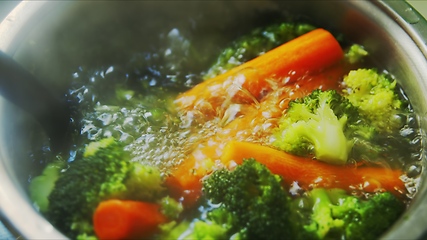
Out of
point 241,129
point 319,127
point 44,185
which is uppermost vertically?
point 319,127

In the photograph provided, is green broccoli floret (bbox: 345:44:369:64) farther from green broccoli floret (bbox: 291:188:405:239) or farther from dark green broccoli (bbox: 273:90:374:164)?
green broccoli floret (bbox: 291:188:405:239)

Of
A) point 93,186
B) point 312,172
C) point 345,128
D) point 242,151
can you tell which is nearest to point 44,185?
point 93,186

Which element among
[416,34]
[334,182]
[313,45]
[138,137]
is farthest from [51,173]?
[416,34]

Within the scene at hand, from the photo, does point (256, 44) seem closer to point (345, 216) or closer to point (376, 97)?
point (376, 97)

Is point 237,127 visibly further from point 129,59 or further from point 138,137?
point 129,59

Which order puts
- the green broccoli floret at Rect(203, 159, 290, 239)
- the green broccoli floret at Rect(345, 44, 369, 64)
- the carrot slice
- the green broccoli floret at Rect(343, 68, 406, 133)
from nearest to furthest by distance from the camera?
the green broccoli floret at Rect(203, 159, 290, 239)
the carrot slice
the green broccoli floret at Rect(343, 68, 406, 133)
the green broccoli floret at Rect(345, 44, 369, 64)

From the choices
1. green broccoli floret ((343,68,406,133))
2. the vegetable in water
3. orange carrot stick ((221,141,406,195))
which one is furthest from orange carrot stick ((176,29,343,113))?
orange carrot stick ((221,141,406,195))
